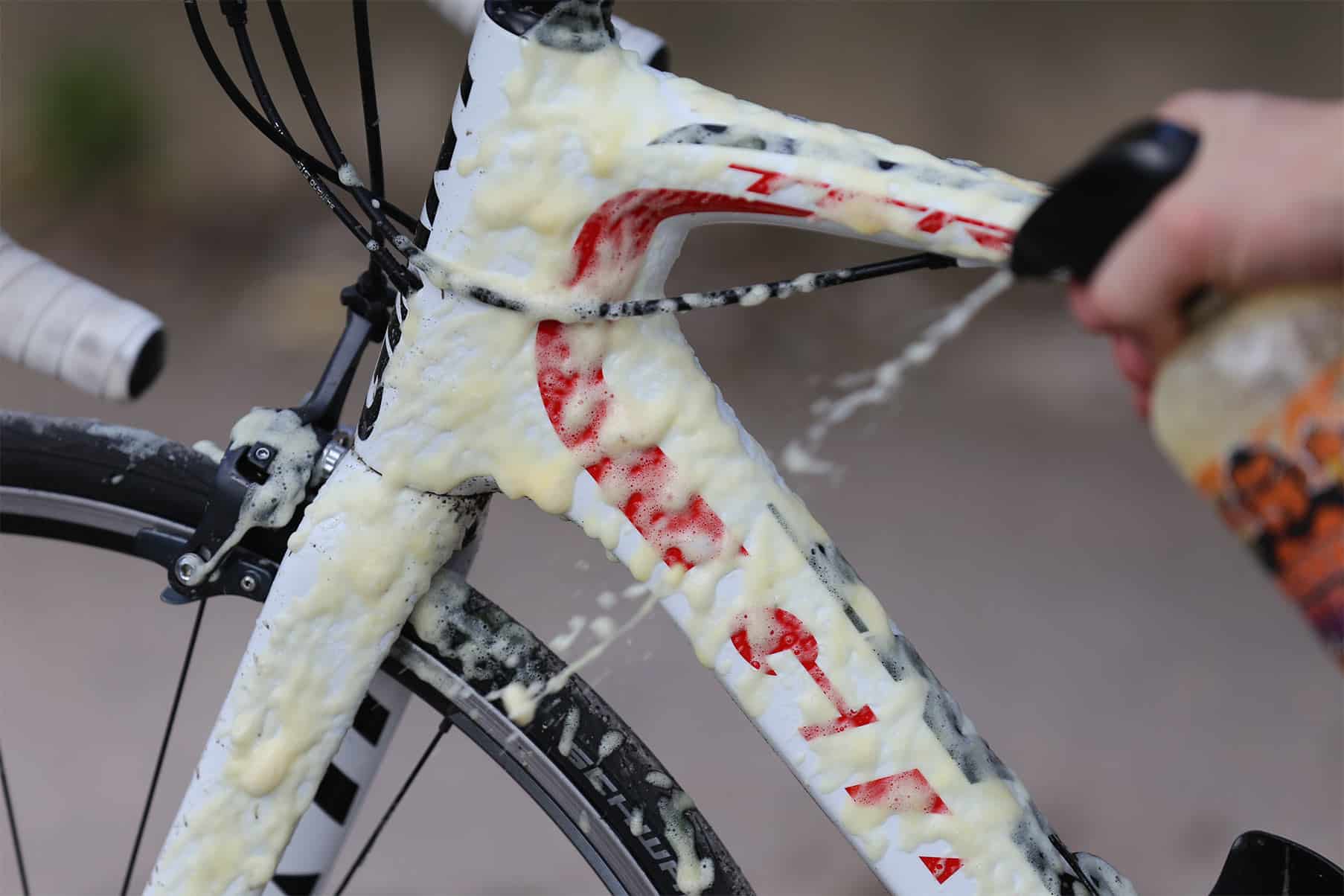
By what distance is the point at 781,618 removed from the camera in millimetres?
623

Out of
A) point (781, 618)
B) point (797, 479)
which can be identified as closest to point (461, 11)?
point (781, 618)

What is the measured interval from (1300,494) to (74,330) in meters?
0.56

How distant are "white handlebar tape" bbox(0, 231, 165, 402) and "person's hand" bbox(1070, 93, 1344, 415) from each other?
0.46 meters

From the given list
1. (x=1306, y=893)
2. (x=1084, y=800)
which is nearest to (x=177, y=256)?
(x=1084, y=800)

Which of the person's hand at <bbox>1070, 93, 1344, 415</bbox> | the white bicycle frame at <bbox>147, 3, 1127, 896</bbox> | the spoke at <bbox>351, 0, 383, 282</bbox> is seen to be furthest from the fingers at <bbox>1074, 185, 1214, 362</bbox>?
the spoke at <bbox>351, 0, 383, 282</bbox>

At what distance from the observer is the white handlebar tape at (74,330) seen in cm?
67

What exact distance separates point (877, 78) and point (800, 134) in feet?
5.52

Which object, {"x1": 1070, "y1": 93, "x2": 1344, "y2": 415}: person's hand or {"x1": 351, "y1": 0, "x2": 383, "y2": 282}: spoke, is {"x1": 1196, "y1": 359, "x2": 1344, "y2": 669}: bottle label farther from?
{"x1": 351, "y1": 0, "x2": 383, "y2": 282}: spoke

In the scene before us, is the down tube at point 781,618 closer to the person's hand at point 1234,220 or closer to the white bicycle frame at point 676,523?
the white bicycle frame at point 676,523

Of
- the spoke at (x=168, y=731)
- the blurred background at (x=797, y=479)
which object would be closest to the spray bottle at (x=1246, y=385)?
the spoke at (x=168, y=731)

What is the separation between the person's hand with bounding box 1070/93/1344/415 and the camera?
0.44 m

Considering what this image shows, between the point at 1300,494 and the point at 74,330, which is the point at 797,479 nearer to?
the point at 74,330

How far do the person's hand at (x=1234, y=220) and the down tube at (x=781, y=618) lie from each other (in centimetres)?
20

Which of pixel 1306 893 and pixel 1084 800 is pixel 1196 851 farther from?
pixel 1306 893
